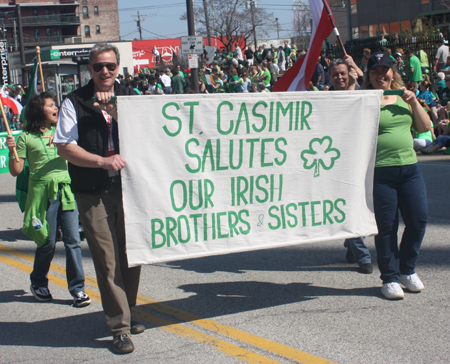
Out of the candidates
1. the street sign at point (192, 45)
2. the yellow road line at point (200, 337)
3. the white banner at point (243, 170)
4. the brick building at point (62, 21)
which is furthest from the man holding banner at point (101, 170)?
the brick building at point (62, 21)

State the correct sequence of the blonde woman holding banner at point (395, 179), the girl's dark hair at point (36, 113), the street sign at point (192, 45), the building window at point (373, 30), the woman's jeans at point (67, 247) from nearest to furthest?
the blonde woman holding banner at point (395, 179) < the woman's jeans at point (67, 247) < the girl's dark hair at point (36, 113) < the street sign at point (192, 45) < the building window at point (373, 30)

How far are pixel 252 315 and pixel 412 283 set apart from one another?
54.2 inches

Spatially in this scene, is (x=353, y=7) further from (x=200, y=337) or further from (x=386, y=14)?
(x=200, y=337)

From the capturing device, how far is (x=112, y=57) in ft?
12.4

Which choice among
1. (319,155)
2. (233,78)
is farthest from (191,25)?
(319,155)

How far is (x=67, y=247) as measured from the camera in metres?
4.76

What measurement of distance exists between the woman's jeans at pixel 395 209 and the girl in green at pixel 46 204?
256 centimetres

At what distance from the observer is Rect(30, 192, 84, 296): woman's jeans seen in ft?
15.6

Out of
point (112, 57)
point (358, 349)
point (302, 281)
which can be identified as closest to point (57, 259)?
point (302, 281)

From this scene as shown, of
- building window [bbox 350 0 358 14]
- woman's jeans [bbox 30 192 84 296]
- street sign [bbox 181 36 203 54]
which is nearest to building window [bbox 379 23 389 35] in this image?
building window [bbox 350 0 358 14]

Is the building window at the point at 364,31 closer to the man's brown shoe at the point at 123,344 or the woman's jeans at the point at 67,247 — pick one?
the woman's jeans at the point at 67,247

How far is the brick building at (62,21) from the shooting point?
86.6m

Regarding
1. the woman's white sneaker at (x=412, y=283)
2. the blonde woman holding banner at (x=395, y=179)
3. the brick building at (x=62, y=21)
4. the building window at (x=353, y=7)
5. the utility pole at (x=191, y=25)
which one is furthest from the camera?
the brick building at (x=62, y=21)

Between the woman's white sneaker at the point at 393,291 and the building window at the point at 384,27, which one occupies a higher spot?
the building window at the point at 384,27
